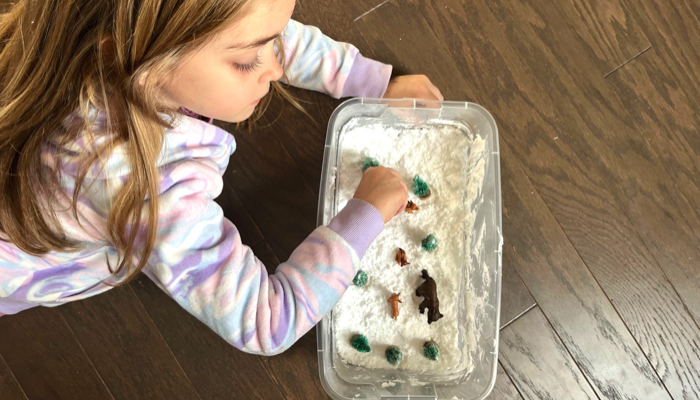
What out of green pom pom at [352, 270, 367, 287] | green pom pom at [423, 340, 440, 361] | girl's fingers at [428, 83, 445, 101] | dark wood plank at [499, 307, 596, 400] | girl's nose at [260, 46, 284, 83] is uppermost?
girl's nose at [260, 46, 284, 83]

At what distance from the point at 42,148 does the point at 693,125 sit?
3.40ft

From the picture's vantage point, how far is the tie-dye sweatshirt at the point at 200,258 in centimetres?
50

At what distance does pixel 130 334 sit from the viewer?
81cm

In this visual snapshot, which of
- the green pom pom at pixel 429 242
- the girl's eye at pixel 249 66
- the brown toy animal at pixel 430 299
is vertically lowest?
the brown toy animal at pixel 430 299

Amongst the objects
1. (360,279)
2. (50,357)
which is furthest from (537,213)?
(50,357)

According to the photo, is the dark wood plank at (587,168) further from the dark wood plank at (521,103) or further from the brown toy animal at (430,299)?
the brown toy animal at (430,299)

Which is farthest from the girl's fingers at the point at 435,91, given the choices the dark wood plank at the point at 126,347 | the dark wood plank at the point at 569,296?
the dark wood plank at the point at 126,347

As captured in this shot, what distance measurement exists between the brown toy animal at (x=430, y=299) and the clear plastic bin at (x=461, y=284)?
0.06m

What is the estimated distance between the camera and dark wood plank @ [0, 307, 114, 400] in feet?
2.67

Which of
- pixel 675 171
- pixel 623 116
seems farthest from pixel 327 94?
pixel 675 171

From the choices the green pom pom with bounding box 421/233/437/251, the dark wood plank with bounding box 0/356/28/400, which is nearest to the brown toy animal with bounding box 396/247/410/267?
the green pom pom with bounding box 421/233/437/251

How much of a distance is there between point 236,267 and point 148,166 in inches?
7.1

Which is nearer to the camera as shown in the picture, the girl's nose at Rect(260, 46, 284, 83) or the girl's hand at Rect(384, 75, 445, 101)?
the girl's nose at Rect(260, 46, 284, 83)

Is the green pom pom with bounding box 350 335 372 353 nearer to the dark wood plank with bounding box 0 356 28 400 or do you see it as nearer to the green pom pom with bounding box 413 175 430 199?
the green pom pom with bounding box 413 175 430 199
